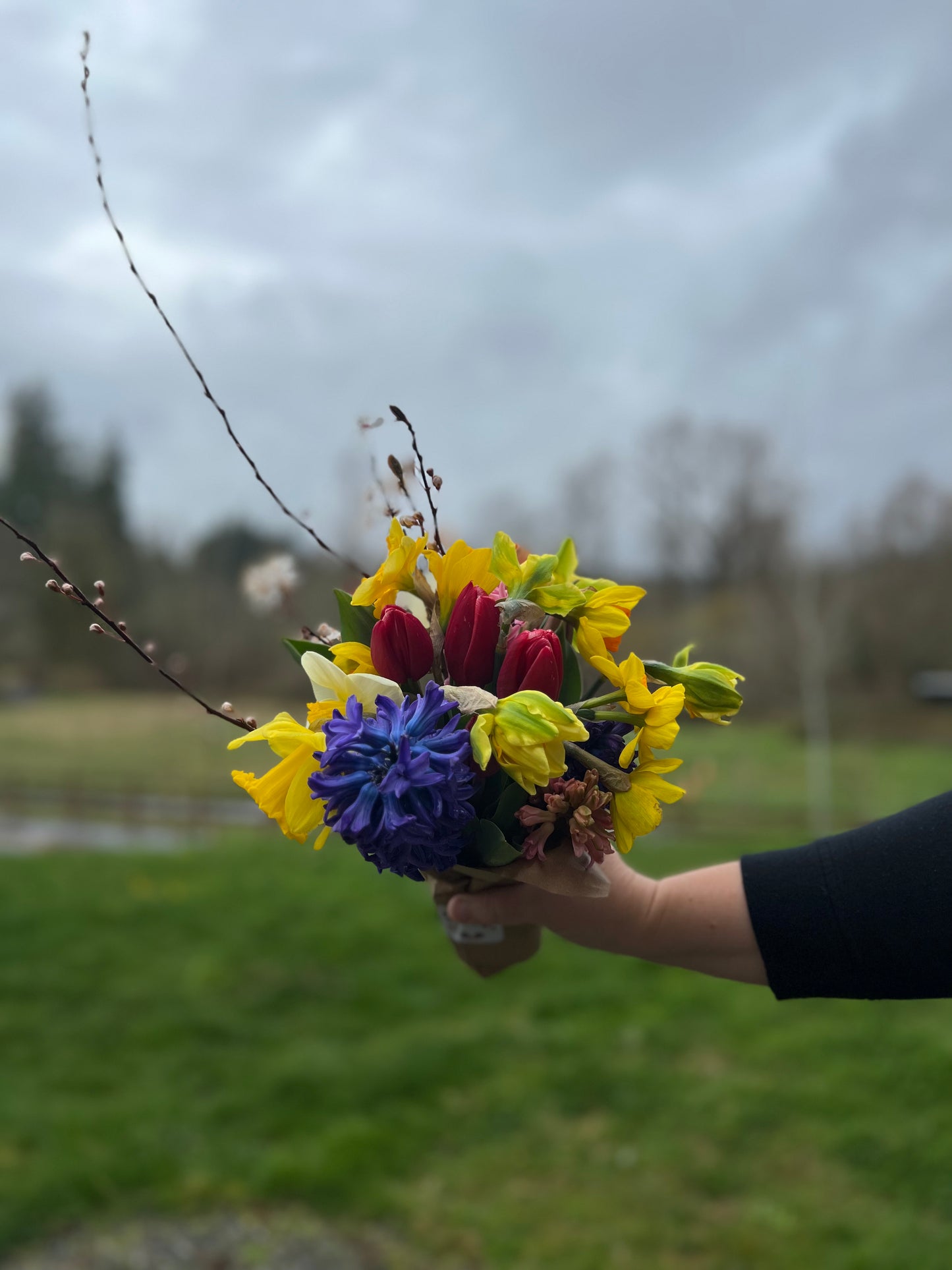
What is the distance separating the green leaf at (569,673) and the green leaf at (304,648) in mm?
279

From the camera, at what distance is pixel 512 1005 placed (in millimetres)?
4281

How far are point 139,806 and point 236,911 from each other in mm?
8248

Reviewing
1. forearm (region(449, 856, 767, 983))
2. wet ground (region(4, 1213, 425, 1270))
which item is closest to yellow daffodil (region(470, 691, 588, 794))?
forearm (region(449, 856, 767, 983))

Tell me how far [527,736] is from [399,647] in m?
0.22

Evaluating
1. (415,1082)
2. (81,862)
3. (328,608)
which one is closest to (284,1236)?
(415,1082)

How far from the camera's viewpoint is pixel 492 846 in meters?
1.08

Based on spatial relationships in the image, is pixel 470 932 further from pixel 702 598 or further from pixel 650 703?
pixel 702 598

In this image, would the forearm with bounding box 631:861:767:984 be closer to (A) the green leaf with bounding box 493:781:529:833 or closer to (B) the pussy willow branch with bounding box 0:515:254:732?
(A) the green leaf with bounding box 493:781:529:833

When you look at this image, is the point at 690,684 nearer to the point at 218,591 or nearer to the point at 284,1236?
the point at 284,1236

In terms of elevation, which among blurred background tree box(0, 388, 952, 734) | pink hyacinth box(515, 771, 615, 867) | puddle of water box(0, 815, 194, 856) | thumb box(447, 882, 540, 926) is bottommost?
puddle of water box(0, 815, 194, 856)

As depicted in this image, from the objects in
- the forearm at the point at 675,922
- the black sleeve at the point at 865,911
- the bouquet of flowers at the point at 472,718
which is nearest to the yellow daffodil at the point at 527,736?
the bouquet of flowers at the point at 472,718

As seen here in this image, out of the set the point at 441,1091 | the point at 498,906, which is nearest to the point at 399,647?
the point at 498,906

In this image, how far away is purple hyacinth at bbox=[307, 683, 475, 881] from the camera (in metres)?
0.92

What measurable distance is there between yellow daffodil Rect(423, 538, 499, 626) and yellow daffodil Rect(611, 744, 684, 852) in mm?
294
